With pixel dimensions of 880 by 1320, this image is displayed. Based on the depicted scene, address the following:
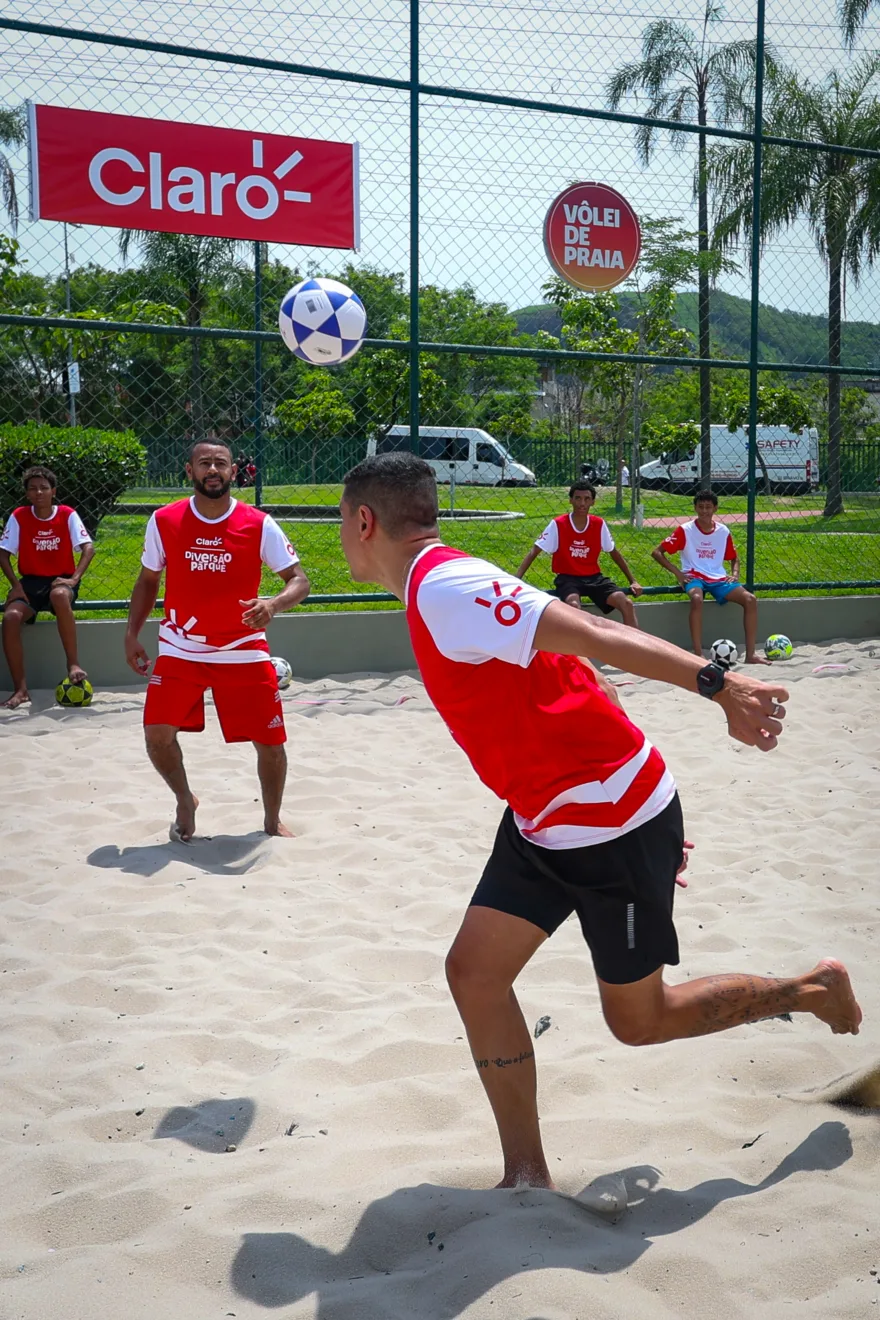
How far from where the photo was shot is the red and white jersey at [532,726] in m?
2.30

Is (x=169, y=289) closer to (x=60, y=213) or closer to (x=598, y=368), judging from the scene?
(x=598, y=368)

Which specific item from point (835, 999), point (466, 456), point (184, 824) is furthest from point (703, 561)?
point (466, 456)

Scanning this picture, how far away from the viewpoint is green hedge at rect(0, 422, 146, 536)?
12242 millimetres

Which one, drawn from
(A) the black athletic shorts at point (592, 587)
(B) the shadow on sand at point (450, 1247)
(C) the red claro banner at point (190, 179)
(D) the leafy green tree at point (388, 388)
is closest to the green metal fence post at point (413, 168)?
(C) the red claro banner at point (190, 179)

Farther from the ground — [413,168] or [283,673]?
[413,168]

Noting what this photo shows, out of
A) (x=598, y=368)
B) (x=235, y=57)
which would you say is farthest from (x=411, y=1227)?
(x=598, y=368)

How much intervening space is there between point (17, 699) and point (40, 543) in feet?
4.05

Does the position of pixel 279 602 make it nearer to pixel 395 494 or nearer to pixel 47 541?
pixel 395 494

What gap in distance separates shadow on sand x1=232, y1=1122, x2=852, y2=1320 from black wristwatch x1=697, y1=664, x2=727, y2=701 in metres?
Result: 1.10

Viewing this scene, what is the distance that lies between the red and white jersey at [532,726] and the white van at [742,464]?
11.8m

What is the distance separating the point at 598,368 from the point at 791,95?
16.1 ft

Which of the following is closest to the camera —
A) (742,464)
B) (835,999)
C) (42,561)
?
(835,999)

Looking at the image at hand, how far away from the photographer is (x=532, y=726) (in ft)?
7.66

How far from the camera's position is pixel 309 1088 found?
295 cm
